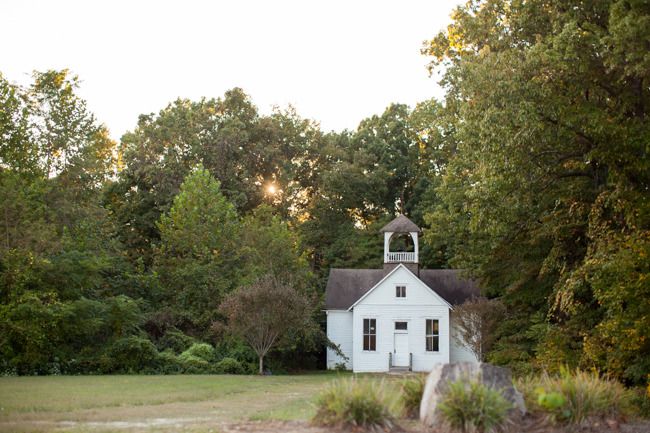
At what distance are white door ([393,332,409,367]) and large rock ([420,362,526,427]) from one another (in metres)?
29.6

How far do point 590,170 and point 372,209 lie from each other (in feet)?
110

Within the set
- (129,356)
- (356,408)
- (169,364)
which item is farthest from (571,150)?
(129,356)

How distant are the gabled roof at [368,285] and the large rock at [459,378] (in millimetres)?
30822

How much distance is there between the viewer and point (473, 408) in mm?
11734

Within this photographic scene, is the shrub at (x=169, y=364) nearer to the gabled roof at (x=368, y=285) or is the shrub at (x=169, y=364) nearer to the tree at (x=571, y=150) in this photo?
the gabled roof at (x=368, y=285)

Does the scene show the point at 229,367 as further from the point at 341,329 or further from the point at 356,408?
the point at 356,408

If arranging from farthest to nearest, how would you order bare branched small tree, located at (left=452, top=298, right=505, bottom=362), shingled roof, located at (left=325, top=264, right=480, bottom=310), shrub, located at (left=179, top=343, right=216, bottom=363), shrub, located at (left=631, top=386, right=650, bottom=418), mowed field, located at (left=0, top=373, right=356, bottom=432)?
shingled roof, located at (left=325, top=264, right=480, bottom=310) < shrub, located at (left=179, top=343, right=216, bottom=363) < bare branched small tree, located at (left=452, top=298, right=505, bottom=362) < shrub, located at (left=631, top=386, right=650, bottom=418) < mowed field, located at (left=0, top=373, right=356, bottom=432)

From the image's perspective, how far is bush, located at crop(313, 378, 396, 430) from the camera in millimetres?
11820

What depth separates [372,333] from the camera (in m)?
42.5

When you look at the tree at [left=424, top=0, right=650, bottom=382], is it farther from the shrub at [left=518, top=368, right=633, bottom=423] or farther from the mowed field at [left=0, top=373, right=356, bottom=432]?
the mowed field at [left=0, top=373, right=356, bottom=432]

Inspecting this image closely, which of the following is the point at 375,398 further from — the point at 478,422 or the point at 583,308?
the point at 583,308

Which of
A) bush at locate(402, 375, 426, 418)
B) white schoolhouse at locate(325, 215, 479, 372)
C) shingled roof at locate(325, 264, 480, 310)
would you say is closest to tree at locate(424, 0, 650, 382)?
bush at locate(402, 375, 426, 418)

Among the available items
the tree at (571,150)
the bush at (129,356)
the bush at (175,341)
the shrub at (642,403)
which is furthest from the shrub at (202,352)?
the shrub at (642,403)

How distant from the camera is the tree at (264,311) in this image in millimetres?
31969
